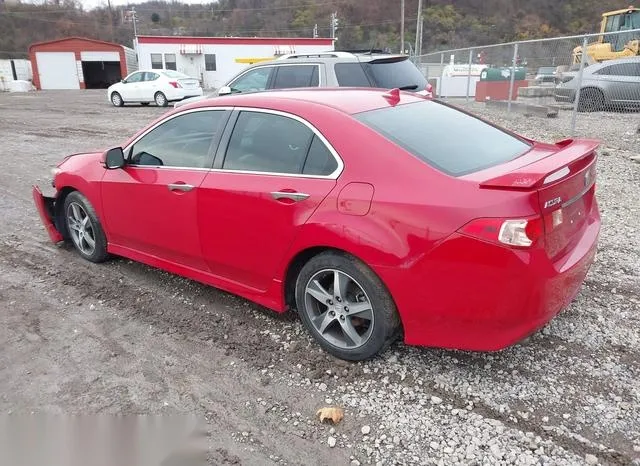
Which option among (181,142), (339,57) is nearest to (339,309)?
(181,142)

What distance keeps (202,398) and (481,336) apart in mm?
1583

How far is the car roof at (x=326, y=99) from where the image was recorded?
→ 136 inches

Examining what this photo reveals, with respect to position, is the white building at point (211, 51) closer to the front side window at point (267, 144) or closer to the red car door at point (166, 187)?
the red car door at point (166, 187)

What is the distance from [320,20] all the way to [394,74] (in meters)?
95.3

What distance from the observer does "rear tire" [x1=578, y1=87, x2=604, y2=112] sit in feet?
44.0

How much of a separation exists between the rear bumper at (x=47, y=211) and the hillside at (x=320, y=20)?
77.4m

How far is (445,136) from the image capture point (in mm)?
3334

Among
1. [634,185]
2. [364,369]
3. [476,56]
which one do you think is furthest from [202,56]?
[364,369]

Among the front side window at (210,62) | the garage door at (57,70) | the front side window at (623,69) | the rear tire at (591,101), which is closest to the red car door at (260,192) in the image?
the rear tire at (591,101)

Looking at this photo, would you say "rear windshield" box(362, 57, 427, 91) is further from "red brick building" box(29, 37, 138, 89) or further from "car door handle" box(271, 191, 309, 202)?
"red brick building" box(29, 37, 138, 89)

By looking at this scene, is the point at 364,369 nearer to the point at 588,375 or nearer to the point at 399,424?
the point at 399,424

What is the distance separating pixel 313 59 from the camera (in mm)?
9047

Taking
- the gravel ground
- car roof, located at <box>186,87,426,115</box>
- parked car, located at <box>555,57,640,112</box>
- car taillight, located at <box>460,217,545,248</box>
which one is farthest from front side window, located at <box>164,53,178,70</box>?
car taillight, located at <box>460,217,545,248</box>

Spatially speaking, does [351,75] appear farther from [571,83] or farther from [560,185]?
[571,83]
